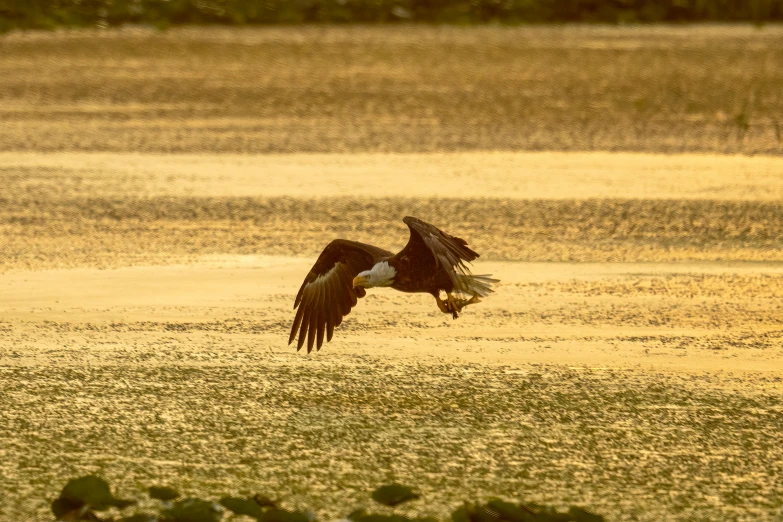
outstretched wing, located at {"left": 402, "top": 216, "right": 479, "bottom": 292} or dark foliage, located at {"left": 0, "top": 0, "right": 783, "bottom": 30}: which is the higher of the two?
dark foliage, located at {"left": 0, "top": 0, "right": 783, "bottom": 30}

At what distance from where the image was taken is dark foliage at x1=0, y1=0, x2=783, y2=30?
16.2m

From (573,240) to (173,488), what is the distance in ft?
11.6

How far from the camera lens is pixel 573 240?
23.5 ft

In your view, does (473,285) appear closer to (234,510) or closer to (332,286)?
(332,286)

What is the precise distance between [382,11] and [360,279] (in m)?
11.9

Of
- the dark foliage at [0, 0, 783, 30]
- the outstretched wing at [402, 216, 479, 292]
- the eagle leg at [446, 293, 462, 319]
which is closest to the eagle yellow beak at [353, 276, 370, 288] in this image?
the outstretched wing at [402, 216, 479, 292]

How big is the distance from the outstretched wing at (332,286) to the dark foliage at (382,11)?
36.4ft

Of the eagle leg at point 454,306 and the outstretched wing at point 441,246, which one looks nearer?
the outstretched wing at point 441,246

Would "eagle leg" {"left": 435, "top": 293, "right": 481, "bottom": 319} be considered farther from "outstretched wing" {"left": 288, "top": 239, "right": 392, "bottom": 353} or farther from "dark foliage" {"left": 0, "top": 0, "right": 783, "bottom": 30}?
"dark foliage" {"left": 0, "top": 0, "right": 783, "bottom": 30}

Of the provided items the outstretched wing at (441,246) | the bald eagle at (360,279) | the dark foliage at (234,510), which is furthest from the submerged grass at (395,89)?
the dark foliage at (234,510)

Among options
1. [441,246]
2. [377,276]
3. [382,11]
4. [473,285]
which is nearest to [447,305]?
[473,285]

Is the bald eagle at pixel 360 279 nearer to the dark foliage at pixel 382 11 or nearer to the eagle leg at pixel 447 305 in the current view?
the eagle leg at pixel 447 305

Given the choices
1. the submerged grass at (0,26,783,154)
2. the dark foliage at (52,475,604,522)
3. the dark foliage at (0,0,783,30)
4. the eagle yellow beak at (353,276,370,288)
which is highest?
the dark foliage at (0,0,783,30)

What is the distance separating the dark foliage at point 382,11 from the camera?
1623 centimetres
